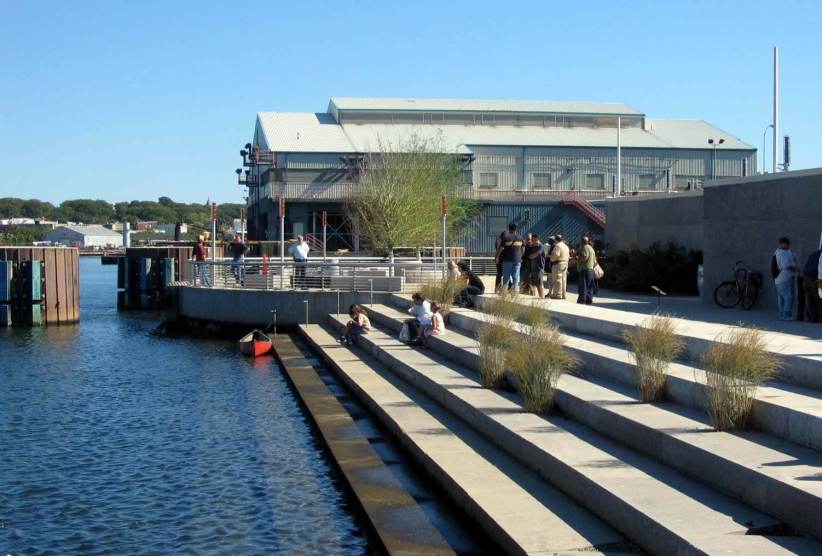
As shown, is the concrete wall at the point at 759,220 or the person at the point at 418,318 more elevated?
Result: the concrete wall at the point at 759,220

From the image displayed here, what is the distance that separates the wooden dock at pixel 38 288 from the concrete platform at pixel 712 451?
31696 millimetres

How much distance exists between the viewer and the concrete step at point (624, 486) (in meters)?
8.09

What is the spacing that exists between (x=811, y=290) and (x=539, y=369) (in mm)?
8398

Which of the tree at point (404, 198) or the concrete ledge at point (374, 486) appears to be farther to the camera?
the tree at point (404, 198)

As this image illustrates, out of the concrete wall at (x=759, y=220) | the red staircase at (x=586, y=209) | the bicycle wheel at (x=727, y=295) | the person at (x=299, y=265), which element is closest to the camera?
the concrete wall at (x=759, y=220)

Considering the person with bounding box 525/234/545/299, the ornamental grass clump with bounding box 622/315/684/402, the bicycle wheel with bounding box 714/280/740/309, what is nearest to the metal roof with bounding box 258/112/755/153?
the person with bounding box 525/234/545/299

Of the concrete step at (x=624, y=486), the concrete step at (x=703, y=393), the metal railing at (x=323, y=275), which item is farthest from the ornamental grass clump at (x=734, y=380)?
the metal railing at (x=323, y=275)

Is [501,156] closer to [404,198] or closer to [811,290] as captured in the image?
[404,198]

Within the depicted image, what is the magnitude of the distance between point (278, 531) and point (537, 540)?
3.40 metres

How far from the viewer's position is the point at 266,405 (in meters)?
20.3

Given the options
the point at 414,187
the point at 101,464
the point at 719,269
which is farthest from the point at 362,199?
the point at 101,464

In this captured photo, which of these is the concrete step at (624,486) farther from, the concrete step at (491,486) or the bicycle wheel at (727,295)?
the bicycle wheel at (727,295)

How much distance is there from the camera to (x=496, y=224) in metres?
72.9

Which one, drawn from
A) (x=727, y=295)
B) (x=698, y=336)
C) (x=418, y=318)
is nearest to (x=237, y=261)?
(x=418, y=318)
